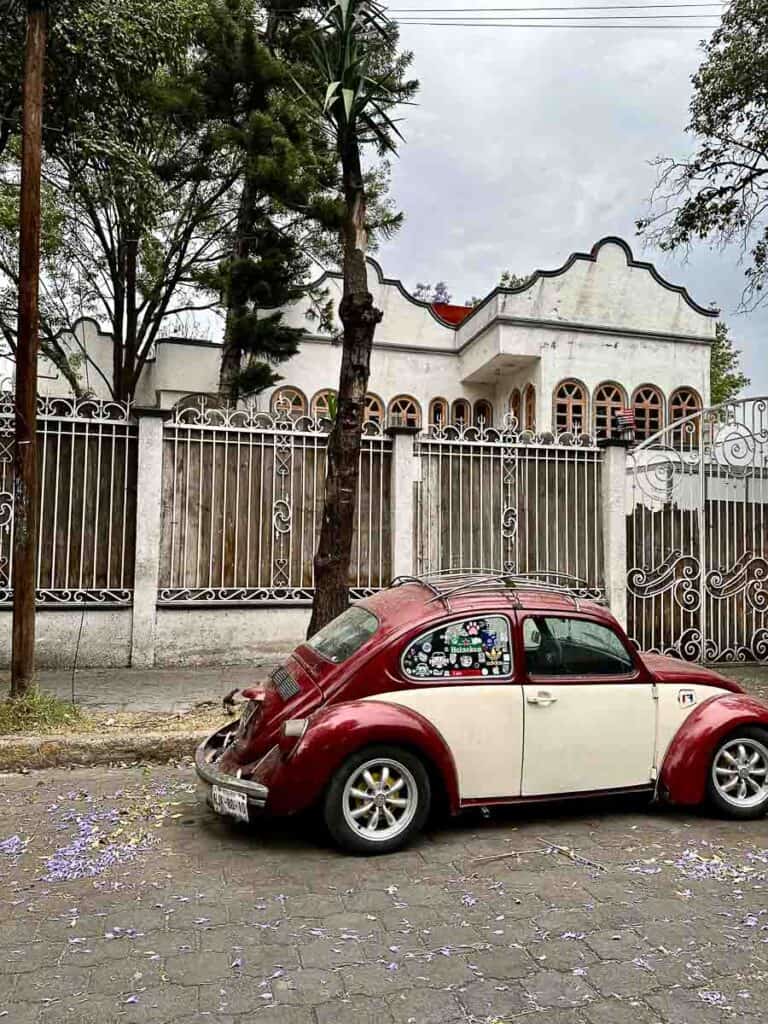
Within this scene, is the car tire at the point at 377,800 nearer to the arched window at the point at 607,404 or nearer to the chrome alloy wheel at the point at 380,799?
the chrome alloy wheel at the point at 380,799

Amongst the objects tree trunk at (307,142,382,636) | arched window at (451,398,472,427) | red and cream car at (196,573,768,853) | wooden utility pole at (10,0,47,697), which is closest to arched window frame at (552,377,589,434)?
arched window at (451,398,472,427)

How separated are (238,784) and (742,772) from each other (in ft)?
10.2

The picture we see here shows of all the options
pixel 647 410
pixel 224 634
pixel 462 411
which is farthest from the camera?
pixel 462 411

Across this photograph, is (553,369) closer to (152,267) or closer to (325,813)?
(152,267)

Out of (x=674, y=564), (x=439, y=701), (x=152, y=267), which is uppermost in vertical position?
(x=152, y=267)

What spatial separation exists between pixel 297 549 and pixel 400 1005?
6870 millimetres

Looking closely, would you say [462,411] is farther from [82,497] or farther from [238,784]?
[238,784]

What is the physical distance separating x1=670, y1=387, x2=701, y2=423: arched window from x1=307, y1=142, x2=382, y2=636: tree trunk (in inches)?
604

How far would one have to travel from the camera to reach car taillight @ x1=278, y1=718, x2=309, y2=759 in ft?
13.6

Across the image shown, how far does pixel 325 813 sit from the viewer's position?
4.14 meters

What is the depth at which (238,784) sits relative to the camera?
418 cm

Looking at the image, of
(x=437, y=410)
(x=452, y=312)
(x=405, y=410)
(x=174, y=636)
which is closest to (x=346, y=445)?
(x=174, y=636)

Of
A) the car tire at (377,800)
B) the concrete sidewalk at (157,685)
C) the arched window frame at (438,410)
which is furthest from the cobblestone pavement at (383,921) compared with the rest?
the arched window frame at (438,410)

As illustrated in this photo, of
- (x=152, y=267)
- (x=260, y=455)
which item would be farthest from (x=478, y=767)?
(x=152, y=267)
